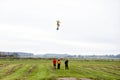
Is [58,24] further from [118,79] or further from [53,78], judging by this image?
[118,79]

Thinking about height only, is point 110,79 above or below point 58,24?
below

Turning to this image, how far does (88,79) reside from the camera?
40969 millimetres

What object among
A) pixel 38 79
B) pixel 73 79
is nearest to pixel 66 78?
pixel 73 79

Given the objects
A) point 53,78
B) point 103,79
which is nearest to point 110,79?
point 103,79

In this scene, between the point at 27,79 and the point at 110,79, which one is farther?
the point at 110,79

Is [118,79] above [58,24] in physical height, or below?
below

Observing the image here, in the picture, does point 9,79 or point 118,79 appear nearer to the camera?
point 9,79

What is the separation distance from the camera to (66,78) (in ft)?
134

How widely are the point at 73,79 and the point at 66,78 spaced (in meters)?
1.36

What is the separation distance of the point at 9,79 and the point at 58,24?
1025cm

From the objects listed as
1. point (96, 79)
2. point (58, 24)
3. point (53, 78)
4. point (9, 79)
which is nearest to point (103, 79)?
point (96, 79)

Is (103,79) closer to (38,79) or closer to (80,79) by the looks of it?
(80,79)

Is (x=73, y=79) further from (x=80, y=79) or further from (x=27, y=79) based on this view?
(x=27, y=79)

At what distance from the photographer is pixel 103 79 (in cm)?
4197
